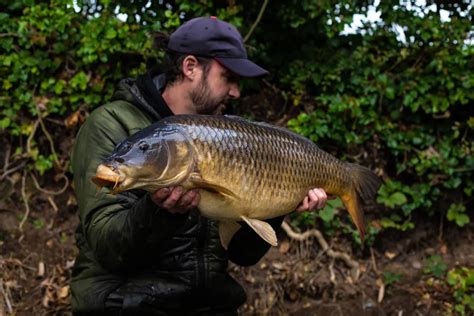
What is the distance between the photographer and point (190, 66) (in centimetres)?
300

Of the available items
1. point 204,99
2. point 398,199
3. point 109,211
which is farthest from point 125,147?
point 398,199

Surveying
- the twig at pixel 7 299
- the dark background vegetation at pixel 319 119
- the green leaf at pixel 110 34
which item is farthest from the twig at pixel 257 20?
the twig at pixel 7 299

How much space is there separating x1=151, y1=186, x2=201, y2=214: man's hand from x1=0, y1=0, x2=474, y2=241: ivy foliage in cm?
292

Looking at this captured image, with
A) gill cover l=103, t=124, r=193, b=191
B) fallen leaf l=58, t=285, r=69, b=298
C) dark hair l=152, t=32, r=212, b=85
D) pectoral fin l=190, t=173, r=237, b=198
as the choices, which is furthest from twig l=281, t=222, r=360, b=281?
gill cover l=103, t=124, r=193, b=191

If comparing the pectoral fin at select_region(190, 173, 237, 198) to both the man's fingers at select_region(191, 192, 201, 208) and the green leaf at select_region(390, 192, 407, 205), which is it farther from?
the green leaf at select_region(390, 192, 407, 205)

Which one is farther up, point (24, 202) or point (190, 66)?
point (190, 66)

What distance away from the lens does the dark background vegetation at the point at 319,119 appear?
494 cm

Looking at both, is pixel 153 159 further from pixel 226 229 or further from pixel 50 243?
pixel 50 243

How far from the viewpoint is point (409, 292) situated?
5094mm

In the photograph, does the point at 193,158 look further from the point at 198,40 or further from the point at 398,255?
the point at 398,255

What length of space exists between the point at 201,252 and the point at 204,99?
2.03 ft

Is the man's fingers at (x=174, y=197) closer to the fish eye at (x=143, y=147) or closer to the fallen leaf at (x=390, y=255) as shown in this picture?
the fish eye at (x=143, y=147)

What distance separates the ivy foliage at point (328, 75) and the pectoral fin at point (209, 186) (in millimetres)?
2905

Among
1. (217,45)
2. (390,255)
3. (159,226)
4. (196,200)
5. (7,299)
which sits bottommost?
(7,299)
